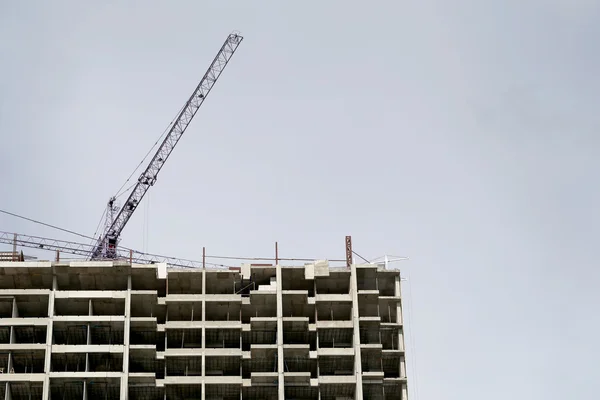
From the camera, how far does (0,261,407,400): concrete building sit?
183m

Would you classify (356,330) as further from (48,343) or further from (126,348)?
(48,343)

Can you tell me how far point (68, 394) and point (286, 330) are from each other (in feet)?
107

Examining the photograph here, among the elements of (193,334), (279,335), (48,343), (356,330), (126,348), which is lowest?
(126,348)

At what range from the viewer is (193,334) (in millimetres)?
188000

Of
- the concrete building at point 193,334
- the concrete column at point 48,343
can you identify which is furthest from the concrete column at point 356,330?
the concrete column at point 48,343

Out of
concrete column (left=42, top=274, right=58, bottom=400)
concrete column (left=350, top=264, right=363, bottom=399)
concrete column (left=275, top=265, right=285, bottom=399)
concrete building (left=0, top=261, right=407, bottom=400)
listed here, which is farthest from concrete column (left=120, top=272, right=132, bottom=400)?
concrete column (left=350, top=264, right=363, bottom=399)

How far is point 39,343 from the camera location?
185125 millimetres

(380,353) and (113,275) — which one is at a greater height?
(113,275)

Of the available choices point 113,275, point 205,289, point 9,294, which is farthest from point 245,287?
point 9,294

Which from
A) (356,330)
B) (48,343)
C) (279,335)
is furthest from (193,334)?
(356,330)

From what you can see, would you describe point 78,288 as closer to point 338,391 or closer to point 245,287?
point 245,287

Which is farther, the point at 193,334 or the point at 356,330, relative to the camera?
the point at 356,330

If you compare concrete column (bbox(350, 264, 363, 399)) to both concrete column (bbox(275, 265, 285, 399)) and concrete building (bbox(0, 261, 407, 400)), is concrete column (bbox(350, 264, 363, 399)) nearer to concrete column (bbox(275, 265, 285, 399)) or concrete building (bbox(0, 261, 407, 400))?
concrete building (bbox(0, 261, 407, 400))

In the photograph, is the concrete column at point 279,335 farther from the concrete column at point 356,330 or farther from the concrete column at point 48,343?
the concrete column at point 48,343
